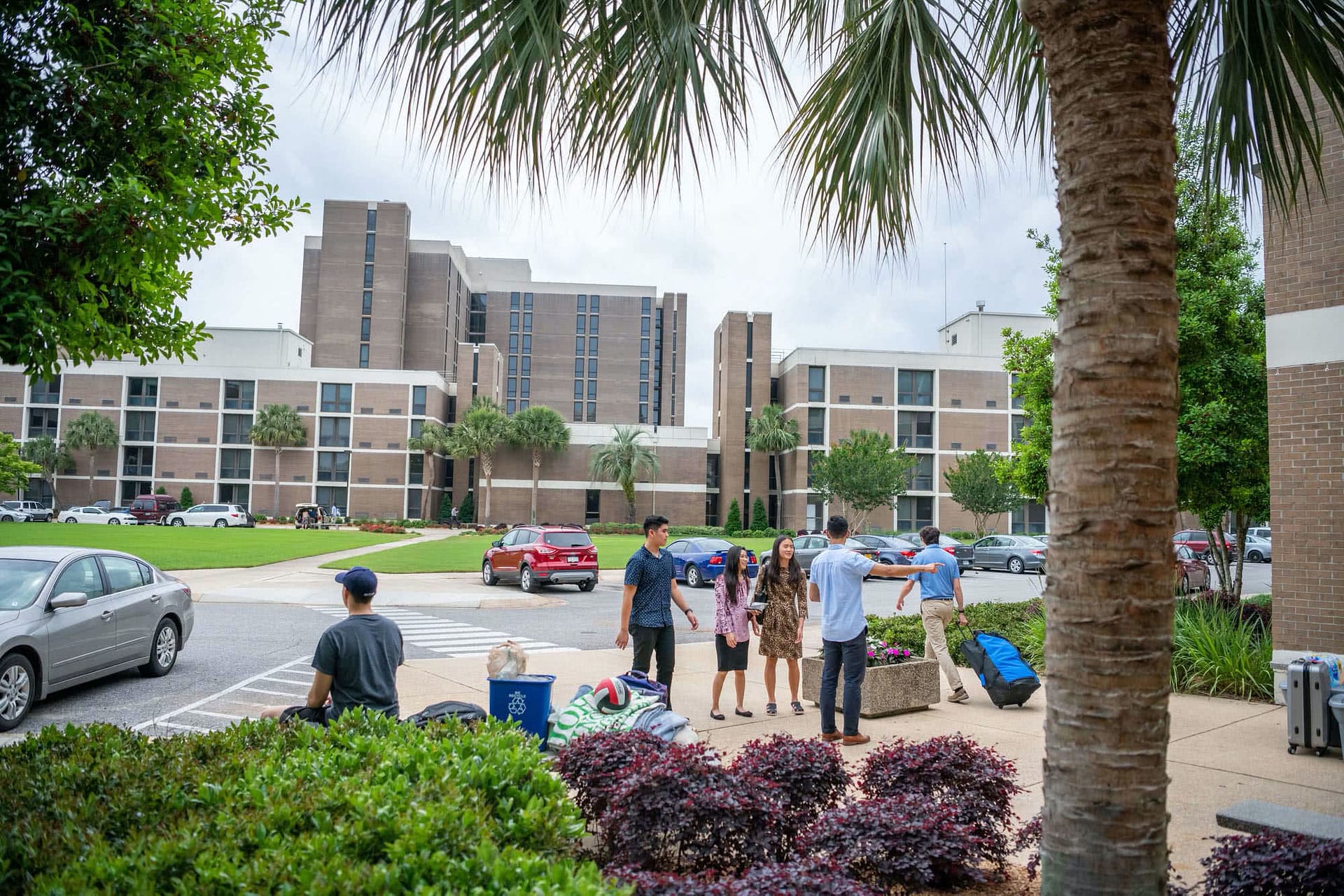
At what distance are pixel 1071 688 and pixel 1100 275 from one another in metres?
1.13

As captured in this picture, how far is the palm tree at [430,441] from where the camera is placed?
71625 mm

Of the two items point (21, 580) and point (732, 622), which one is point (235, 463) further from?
point (732, 622)

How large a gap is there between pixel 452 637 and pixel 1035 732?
953 centimetres

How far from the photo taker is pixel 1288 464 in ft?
30.7

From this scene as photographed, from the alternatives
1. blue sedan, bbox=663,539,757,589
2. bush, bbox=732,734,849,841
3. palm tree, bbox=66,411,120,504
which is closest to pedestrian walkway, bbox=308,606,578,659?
bush, bbox=732,734,849,841

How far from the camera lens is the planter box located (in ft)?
Answer: 27.6

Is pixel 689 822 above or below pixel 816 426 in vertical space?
below

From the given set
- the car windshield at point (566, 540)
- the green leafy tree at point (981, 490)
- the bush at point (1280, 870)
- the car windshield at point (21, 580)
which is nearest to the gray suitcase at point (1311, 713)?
the bush at point (1280, 870)

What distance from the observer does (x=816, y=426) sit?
69.5 metres

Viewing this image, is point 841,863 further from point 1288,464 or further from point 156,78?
point 1288,464

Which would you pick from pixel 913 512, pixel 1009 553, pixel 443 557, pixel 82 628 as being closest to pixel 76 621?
pixel 82 628

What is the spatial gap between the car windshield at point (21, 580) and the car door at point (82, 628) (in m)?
0.14

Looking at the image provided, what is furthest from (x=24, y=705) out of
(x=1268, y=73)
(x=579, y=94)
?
(x=1268, y=73)

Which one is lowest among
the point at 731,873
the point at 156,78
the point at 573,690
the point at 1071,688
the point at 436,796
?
the point at 573,690
